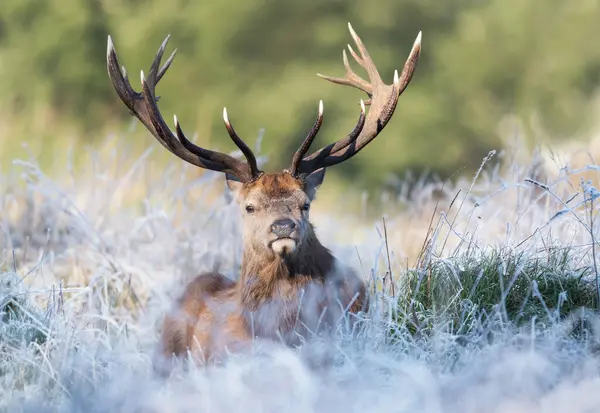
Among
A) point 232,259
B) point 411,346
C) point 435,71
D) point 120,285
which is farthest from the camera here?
point 435,71

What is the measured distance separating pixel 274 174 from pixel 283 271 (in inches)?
23.2

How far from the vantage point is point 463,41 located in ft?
77.8

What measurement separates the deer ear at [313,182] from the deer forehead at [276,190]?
0.17 metres

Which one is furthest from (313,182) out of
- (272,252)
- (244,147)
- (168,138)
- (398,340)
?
(398,340)

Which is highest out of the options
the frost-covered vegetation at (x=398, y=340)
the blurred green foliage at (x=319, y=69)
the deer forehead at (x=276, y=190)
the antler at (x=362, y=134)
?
the blurred green foliage at (x=319, y=69)

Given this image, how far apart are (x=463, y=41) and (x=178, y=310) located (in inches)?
732

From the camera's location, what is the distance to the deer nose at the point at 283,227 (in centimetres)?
536

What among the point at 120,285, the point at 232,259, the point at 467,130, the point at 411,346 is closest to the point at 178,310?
the point at 120,285

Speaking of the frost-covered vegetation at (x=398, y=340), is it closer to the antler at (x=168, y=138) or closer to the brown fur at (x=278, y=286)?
the brown fur at (x=278, y=286)

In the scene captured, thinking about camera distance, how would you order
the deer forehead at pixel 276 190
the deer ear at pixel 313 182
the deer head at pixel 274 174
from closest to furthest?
the deer head at pixel 274 174 → the deer forehead at pixel 276 190 → the deer ear at pixel 313 182

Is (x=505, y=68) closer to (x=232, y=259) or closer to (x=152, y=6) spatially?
(x=152, y=6)

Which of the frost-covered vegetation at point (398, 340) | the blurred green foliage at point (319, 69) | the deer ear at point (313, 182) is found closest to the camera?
the frost-covered vegetation at point (398, 340)

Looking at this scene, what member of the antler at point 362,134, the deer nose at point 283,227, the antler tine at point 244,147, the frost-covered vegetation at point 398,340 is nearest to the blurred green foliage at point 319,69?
the frost-covered vegetation at point 398,340

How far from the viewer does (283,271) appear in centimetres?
554
